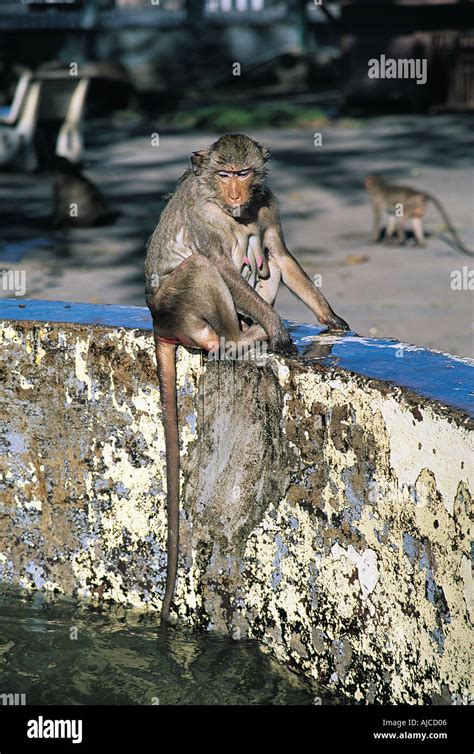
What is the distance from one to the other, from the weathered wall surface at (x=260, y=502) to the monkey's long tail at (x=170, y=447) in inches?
2.3

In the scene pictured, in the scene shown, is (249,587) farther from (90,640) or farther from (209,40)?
(209,40)

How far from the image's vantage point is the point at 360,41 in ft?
60.4

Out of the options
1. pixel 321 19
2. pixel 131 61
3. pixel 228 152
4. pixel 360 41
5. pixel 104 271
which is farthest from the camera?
pixel 321 19

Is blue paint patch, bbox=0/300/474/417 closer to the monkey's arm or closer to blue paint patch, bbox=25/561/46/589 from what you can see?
the monkey's arm

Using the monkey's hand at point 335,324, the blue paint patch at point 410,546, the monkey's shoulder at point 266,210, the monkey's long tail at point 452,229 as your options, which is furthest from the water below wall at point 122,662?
the monkey's long tail at point 452,229

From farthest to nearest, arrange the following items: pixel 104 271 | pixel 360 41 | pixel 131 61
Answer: pixel 131 61 < pixel 360 41 < pixel 104 271

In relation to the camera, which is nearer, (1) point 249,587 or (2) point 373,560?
(2) point 373,560

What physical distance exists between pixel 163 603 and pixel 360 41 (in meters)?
A: 15.7

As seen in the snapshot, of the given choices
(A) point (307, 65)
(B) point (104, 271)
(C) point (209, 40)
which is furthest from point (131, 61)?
(B) point (104, 271)

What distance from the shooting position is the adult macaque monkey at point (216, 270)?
3.97 m

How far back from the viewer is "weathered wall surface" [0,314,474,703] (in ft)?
10.4

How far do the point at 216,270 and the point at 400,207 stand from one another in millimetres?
6408

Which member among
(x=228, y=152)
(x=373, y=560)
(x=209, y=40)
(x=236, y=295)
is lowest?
(x=373, y=560)

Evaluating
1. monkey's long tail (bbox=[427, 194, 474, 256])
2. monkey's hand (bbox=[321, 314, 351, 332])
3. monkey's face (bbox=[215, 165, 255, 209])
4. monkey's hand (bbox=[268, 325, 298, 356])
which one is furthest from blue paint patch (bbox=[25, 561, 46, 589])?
monkey's long tail (bbox=[427, 194, 474, 256])
